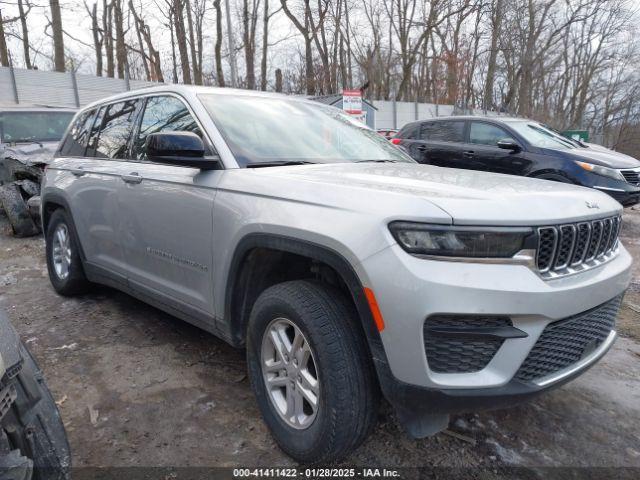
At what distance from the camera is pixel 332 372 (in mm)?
1907

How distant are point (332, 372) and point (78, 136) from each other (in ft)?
11.6

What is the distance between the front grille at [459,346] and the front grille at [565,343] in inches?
6.4

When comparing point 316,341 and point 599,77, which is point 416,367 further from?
point 599,77

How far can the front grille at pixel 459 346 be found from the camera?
1.69m

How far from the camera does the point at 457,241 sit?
171 cm

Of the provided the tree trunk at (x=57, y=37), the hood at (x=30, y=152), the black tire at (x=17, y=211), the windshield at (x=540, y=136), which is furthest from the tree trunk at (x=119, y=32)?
the windshield at (x=540, y=136)

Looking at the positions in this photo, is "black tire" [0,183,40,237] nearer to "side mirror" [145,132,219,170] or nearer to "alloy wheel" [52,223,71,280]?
"alloy wheel" [52,223,71,280]

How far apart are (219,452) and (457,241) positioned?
152 centimetres

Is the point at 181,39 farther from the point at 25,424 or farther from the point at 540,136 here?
the point at 25,424

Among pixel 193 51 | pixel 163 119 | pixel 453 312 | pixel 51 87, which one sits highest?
pixel 193 51

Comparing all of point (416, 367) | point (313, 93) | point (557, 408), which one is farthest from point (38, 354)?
point (313, 93)

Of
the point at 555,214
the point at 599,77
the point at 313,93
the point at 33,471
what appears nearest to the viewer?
the point at 33,471

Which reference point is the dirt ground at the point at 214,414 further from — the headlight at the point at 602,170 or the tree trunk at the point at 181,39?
the tree trunk at the point at 181,39

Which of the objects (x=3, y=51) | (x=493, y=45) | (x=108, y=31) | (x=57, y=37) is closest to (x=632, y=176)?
(x=57, y=37)
